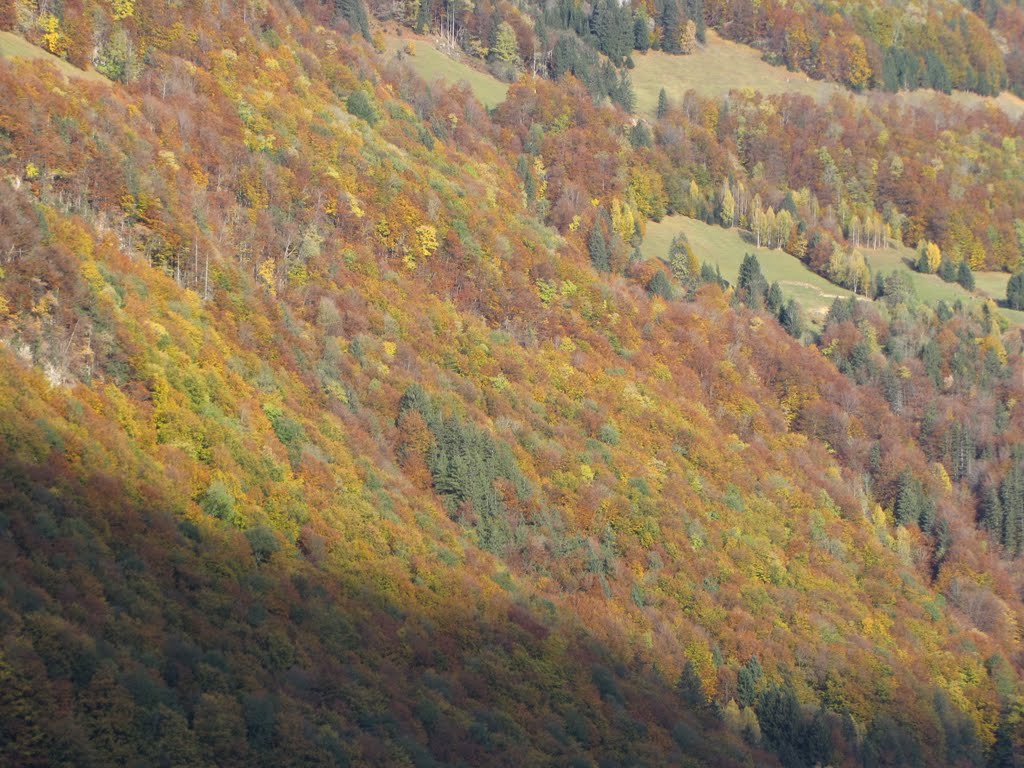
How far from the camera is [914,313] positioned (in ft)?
636

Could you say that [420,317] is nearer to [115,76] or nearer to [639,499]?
[639,499]

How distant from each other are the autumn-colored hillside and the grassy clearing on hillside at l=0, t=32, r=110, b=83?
2.46m

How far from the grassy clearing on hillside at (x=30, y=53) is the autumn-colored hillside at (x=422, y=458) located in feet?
8.07

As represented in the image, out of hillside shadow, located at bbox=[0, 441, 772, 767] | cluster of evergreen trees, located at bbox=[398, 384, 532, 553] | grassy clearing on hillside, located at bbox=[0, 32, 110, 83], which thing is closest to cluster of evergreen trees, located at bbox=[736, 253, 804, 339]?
cluster of evergreen trees, located at bbox=[398, 384, 532, 553]

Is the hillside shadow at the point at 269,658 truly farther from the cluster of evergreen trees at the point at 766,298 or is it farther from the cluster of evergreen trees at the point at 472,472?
the cluster of evergreen trees at the point at 766,298

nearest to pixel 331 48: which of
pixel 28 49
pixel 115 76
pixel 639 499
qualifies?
pixel 115 76

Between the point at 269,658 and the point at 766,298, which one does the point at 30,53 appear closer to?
the point at 269,658

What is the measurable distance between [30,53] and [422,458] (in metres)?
51.5

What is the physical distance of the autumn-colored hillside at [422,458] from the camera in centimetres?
6625

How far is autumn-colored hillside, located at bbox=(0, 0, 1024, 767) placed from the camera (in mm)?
66250

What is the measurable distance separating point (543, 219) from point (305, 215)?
189 ft

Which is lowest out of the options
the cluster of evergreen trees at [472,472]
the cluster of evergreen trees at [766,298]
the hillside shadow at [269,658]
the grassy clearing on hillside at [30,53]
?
the cluster of evergreen trees at [766,298]

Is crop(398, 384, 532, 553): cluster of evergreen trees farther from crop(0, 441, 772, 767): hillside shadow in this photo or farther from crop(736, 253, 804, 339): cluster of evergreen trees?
crop(736, 253, 804, 339): cluster of evergreen trees

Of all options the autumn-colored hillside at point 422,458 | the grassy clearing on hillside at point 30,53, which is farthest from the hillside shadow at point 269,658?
the grassy clearing on hillside at point 30,53
